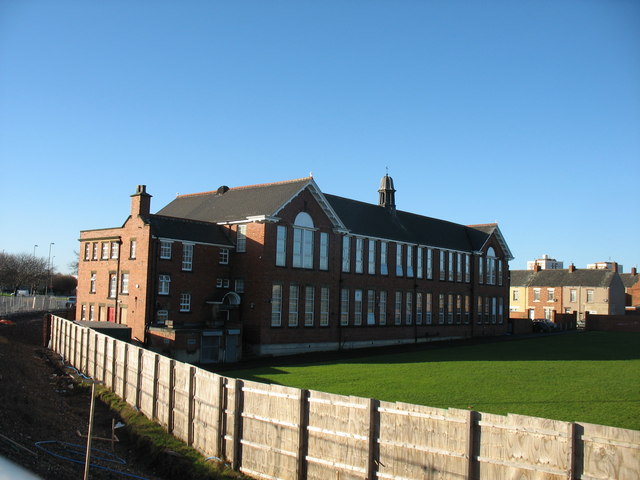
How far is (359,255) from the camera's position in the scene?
48188mm

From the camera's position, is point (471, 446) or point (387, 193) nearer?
point (471, 446)

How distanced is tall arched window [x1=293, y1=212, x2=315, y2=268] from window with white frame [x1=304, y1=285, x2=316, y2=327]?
1.74 m

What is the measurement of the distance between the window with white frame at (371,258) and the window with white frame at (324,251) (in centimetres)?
564

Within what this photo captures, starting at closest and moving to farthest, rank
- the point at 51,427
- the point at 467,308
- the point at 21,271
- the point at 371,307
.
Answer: the point at 51,427 < the point at 371,307 < the point at 467,308 < the point at 21,271

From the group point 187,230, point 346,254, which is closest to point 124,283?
point 187,230

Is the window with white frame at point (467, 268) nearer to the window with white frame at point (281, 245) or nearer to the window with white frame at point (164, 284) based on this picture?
the window with white frame at point (281, 245)

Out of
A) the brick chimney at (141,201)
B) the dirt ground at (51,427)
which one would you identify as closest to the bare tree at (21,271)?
the brick chimney at (141,201)

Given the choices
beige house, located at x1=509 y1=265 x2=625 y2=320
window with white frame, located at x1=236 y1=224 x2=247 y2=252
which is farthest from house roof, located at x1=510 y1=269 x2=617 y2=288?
window with white frame, located at x1=236 y1=224 x2=247 y2=252

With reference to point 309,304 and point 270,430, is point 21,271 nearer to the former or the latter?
point 309,304

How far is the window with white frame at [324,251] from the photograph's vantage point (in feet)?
145

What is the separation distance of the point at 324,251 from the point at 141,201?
44.7 feet

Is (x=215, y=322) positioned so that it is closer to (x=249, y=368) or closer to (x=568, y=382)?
(x=249, y=368)

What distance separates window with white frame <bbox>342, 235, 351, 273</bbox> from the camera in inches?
1832

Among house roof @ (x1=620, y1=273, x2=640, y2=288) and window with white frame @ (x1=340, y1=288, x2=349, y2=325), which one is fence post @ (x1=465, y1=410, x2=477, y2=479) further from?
house roof @ (x1=620, y1=273, x2=640, y2=288)
